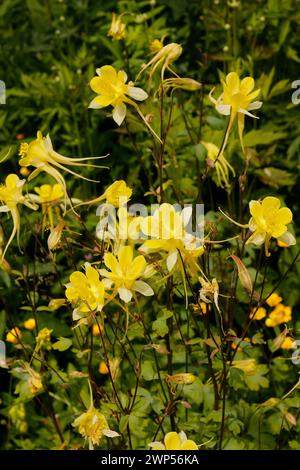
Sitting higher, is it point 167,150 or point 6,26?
point 6,26

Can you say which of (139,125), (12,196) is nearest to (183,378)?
(12,196)

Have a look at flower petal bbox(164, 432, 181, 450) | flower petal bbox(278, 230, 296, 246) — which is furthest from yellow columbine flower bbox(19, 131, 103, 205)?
flower petal bbox(164, 432, 181, 450)

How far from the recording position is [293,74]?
119 inches

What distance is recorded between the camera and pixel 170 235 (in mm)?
1422

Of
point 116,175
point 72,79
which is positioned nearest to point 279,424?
point 116,175

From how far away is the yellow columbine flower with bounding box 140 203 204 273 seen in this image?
1426 millimetres

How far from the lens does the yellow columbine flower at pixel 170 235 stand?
1.43m

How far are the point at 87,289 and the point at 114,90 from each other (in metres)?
0.43

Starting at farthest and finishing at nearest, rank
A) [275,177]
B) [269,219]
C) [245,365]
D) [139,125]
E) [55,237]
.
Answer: [275,177] → [139,125] → [245,365] → [55,237] → [269,219]

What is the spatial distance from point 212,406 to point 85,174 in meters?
1.17

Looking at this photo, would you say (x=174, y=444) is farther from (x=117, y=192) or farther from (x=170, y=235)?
(x=117, y=192)

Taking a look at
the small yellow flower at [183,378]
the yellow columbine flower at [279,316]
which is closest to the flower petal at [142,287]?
the small yellow flower at [183,378]
